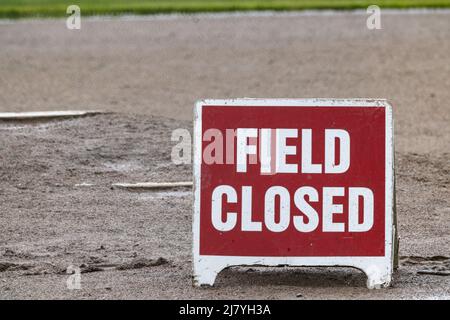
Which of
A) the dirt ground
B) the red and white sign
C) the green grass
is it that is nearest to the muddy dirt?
the dirt ground

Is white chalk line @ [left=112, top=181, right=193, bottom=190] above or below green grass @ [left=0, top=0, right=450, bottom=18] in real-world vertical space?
below

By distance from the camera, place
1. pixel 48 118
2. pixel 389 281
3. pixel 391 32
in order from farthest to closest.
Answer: pixel 391 32 < pixel 48 118 < pixel 389 281

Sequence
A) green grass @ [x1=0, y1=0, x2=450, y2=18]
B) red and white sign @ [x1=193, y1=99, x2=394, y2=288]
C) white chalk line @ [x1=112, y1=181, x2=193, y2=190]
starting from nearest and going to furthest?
red and white sign @ [x1=193, y1=99, x2=394, y2=288]
white chalk line @ [x1=112, y1=181, x2=193, y2=190]
green grass @ [x1=0, y1=0, x2=450, y2=18]

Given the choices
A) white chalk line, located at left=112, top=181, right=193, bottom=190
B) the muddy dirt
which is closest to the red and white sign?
the muddy dirt

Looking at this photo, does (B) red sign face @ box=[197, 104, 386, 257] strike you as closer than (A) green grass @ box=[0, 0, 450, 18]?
Yes

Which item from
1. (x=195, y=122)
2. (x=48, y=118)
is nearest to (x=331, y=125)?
(x=195, y=122)

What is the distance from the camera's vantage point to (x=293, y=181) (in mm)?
7020

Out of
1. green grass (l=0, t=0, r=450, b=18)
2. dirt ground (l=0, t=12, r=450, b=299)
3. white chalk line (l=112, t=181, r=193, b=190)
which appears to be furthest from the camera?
green grass (l=0, t=0, r=450, b=18)

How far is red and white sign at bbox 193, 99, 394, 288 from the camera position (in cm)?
699

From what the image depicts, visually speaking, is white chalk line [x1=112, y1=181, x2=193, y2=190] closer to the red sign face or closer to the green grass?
the red sign face

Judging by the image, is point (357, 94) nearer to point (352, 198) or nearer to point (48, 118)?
point (48, 118)

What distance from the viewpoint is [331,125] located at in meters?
7.04
